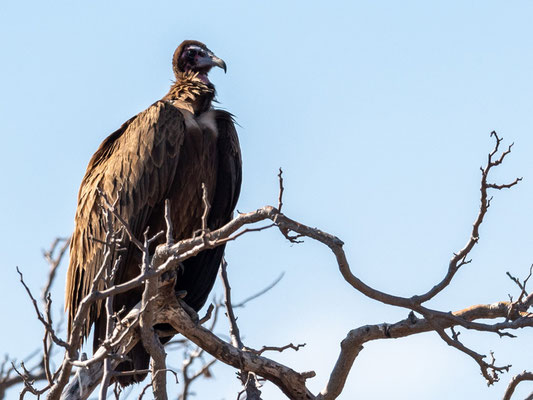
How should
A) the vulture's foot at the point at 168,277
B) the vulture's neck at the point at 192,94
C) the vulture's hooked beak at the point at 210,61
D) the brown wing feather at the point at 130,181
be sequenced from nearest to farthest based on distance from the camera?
1. the vulture's foot at the point at 168,277
2. the brown wing feather at the point at 130,181
3. the vulture's neck at the point at 192,94
4. the vulture's hooked beak at the point at 210,61

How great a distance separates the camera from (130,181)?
22.9 feet

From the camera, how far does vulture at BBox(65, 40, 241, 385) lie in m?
6.90

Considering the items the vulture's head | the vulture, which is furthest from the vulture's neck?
the vulture's head

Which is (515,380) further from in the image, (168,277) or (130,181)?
(130,181)

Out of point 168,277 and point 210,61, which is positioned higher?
point 210,61

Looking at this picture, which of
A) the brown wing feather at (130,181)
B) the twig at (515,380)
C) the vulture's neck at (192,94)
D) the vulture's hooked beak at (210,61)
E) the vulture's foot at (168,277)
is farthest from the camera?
the vulture's hooked beak at (210,61)

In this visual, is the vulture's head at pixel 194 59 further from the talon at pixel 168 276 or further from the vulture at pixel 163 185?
the talon at pixel 168 276

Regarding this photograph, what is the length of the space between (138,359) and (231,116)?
1940 millimetres

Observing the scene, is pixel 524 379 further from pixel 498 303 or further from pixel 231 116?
pixel 231 116

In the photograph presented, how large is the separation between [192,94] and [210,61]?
516 millimetres

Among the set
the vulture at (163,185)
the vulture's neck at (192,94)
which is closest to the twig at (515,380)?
the vulture at (163,185)

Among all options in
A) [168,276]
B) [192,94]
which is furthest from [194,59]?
[168,276]

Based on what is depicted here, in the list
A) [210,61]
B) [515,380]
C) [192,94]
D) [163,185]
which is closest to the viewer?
[515,380]

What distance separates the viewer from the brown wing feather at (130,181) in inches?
272
